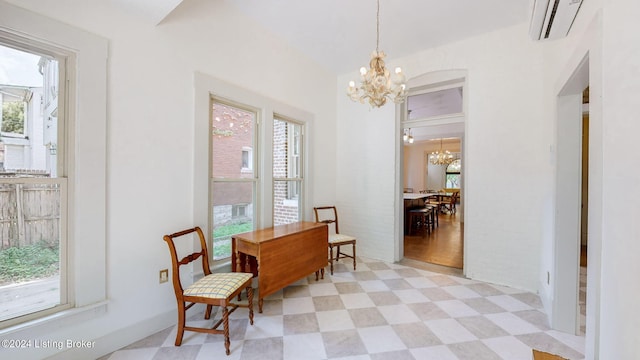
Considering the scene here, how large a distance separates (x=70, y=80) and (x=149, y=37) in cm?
66

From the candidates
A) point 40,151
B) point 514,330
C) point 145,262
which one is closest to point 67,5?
point 40,151

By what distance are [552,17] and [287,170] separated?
299 cm

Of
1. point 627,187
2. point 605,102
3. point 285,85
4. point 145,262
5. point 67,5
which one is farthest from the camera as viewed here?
point 285,85

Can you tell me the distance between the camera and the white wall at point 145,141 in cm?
182

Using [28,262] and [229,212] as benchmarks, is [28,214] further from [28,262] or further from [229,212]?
[229,212]

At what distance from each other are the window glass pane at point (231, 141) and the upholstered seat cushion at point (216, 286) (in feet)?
3.46

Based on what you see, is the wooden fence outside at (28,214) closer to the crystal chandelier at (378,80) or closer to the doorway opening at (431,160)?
the crystal chandelier at (378,80)

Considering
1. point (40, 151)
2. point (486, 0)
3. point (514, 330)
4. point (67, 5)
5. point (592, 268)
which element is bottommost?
point (514, 330)

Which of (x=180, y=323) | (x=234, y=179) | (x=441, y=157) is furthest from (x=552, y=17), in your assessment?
(x=441, y=157)

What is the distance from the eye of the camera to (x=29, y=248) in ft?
5.29

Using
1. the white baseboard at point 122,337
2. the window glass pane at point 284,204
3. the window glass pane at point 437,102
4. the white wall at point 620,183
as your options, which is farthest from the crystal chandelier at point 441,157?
the white baseboard at point 122,337

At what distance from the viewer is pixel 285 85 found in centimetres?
338

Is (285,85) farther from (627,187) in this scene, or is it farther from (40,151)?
(627,187)

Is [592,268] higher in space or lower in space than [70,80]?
lower
